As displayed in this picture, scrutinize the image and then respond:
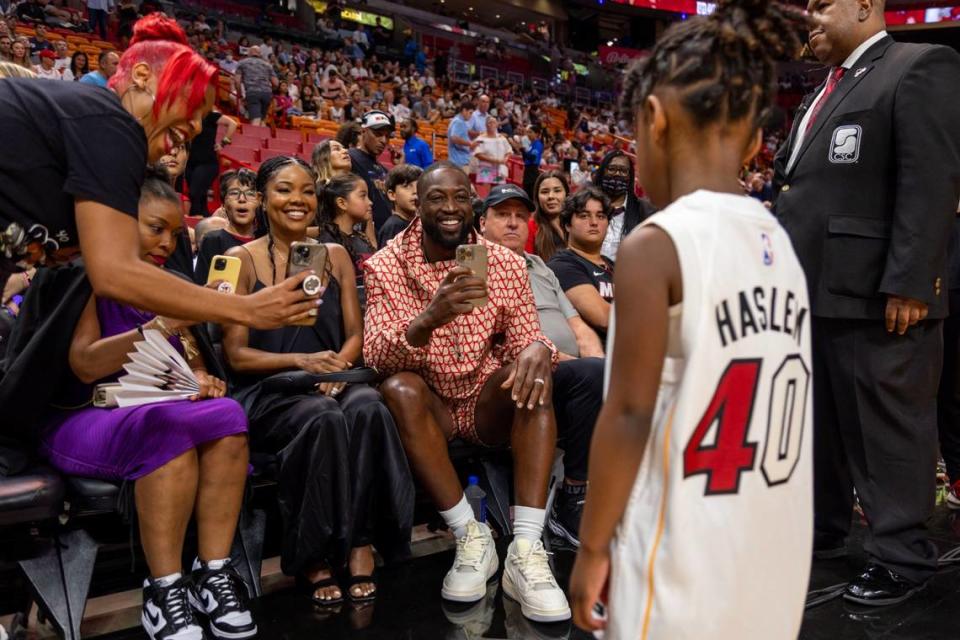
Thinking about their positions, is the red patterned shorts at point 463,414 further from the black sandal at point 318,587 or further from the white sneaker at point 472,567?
the black sandal at point 318,587

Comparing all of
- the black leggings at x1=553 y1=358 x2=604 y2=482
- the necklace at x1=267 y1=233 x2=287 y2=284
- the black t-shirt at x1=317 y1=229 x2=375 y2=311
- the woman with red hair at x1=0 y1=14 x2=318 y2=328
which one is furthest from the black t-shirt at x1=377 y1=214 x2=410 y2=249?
the woman with red hair at x1=0 y1=14 x2=318 y2=328

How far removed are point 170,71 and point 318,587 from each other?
1.60 meters

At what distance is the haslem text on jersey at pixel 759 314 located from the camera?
1.13 meters

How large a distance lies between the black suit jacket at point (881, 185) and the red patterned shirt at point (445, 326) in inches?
38.3

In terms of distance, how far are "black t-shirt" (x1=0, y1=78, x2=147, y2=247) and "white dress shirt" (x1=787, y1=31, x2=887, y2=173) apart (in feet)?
6.90

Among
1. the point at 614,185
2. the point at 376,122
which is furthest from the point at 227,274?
the point at 376,122

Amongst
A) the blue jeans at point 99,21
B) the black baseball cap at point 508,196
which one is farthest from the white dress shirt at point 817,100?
the blue jeans at point 99,21

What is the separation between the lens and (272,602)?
2498 millimetres

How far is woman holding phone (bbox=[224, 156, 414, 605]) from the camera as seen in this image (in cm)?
252

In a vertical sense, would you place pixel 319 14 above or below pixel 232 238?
above

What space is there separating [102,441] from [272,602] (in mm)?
736

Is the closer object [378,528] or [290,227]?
[378,528]

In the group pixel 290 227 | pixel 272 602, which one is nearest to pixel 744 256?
pixel 272 602

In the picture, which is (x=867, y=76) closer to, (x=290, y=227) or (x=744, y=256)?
(x=744, y=256)
